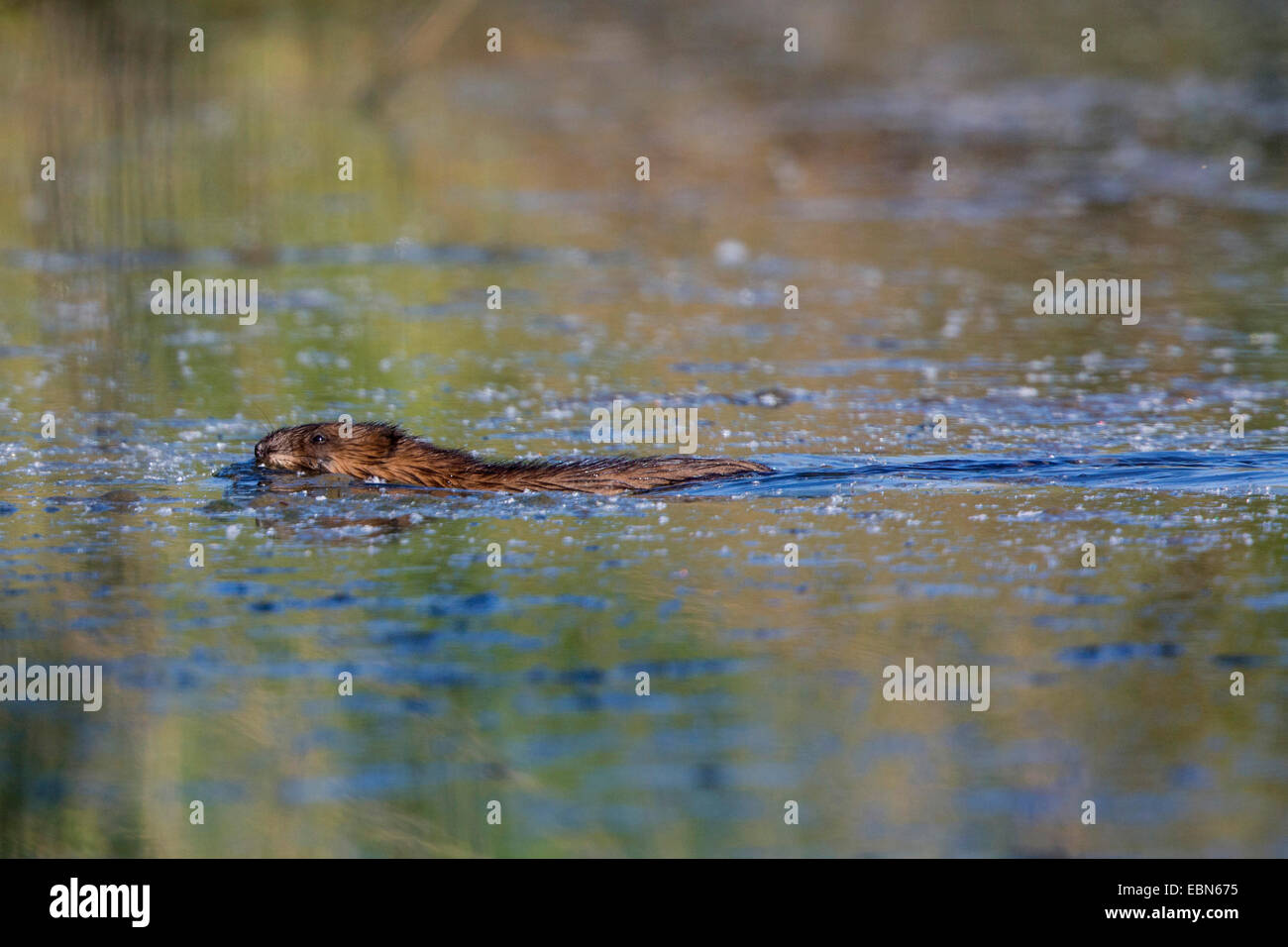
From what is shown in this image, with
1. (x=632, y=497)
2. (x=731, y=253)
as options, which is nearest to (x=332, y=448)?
(x=632, y=497)

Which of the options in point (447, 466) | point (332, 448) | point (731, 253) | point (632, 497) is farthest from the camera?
point (731, 253)

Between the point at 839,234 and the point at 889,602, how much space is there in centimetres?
953

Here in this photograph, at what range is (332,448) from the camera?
29.1ft

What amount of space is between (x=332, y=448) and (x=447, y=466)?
1.92ft

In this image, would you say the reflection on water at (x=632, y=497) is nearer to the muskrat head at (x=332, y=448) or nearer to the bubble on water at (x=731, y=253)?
the bubble on water at (x=731, y=253)

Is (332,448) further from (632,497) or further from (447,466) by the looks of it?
(632,497)

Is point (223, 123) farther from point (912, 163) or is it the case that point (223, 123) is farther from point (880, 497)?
Result: point (880, 497)

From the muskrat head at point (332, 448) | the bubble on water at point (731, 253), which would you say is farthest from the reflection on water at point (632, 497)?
the muskrat head at point (332, 448)

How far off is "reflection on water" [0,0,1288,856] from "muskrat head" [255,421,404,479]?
16 centimetres

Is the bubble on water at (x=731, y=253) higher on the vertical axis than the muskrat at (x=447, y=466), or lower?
higher

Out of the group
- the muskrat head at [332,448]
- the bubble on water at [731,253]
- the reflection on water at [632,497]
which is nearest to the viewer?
the reflection on water at [632,497]

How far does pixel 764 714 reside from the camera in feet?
19.9

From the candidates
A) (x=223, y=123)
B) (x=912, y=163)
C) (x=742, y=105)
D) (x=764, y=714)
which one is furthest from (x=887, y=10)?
(x=764, y=714)

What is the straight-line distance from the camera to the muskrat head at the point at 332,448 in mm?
8836
